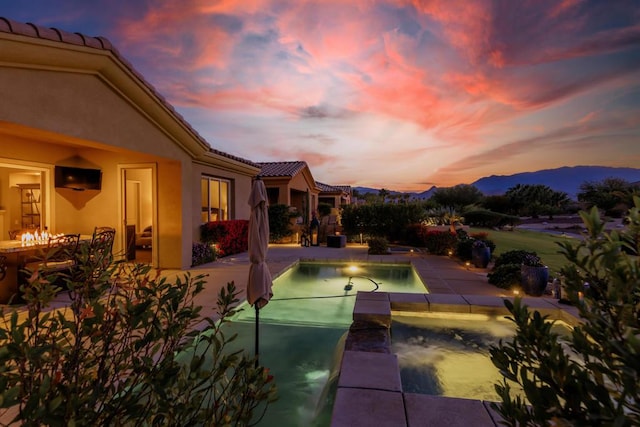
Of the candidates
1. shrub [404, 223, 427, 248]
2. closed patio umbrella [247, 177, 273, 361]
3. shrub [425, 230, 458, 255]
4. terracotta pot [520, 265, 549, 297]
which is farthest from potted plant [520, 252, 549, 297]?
shrub [404, 223, 427, 248]

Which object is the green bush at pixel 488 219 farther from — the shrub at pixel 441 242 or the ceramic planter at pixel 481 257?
the ceramic planter at pixel 481 257

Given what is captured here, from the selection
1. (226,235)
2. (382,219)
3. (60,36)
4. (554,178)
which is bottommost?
(226,235)

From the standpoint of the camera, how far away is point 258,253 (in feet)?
16.0

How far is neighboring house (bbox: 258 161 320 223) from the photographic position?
1997 cm

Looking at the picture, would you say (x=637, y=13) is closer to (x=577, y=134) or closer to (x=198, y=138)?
(x=577, y=134)

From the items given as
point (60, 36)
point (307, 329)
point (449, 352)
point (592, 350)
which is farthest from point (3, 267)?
point (592, 350)

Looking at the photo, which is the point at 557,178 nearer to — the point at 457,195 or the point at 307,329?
the point at 457,195

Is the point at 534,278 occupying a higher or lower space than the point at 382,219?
lower

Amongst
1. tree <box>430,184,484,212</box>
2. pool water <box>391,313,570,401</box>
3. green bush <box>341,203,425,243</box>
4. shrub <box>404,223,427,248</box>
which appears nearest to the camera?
pool water <box>391,313,570,401</box>

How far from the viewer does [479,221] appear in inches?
1092

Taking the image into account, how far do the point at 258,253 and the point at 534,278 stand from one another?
6.50 m

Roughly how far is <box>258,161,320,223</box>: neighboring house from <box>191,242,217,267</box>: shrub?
7505 mm

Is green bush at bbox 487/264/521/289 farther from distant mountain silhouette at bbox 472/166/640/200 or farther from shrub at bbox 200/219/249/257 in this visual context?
distant mountain silhouette at bbox 472/166/640/200

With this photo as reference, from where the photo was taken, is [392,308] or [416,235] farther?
[416,235]
